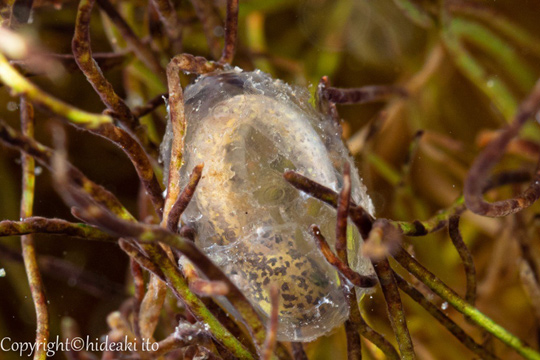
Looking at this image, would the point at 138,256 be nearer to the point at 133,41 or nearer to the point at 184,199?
the point at 184,199

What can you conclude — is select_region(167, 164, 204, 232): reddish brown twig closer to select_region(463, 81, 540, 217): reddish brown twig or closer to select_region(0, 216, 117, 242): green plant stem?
select_region(0, 216, 117, 242): green plant stem

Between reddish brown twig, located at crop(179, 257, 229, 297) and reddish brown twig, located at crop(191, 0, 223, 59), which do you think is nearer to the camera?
reddish brown twig, located at crop(179, 257, 229, 297)

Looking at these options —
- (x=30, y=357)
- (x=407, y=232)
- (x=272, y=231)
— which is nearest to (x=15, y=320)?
(x=30, y=357)

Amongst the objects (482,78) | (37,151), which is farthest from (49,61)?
(482,78)

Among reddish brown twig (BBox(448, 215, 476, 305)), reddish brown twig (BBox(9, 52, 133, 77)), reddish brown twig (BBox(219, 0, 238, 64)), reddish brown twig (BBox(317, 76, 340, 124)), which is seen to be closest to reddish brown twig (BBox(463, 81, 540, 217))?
reddish brown twig (BBox(448, 215, 476, 305))

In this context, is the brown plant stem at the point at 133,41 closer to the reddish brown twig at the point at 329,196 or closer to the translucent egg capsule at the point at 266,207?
the translucent egg capsule at the point at 266,207

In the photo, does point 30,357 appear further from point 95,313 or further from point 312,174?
point 312,174
